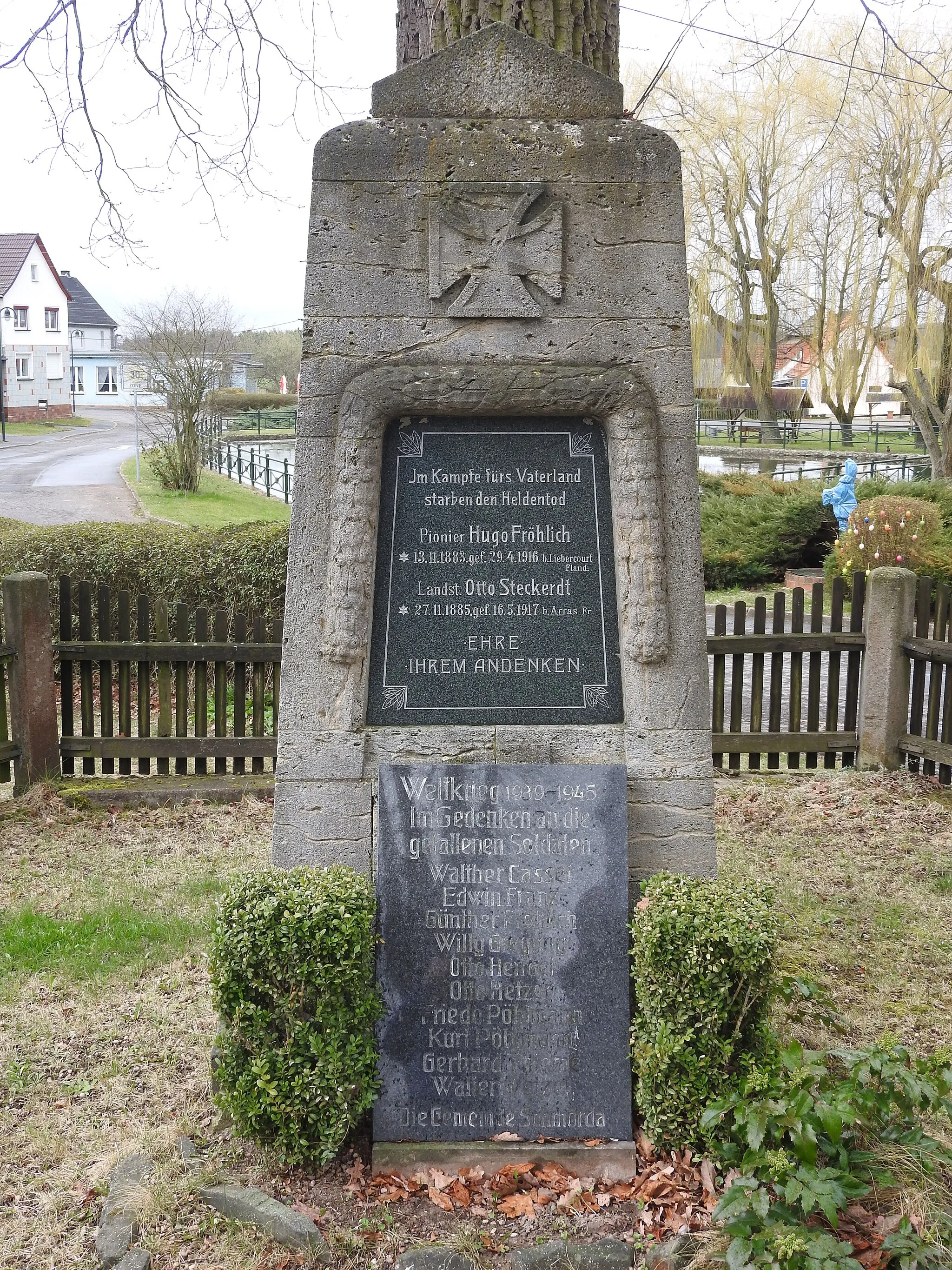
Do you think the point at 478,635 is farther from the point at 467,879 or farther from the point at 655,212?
the point at 655,212

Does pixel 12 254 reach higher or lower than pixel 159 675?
higher

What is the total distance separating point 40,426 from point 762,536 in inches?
1645

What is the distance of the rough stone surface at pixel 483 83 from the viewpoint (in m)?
3.45

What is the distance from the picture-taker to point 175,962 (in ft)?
15.4

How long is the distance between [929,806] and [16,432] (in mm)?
45830

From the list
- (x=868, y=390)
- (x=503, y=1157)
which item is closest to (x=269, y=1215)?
(x=503, y=1157)

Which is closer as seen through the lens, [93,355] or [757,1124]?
[757,1124]

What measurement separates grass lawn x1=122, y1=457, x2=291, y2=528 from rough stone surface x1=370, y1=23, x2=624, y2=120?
14.9m

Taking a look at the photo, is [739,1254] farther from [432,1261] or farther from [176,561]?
[176,561]

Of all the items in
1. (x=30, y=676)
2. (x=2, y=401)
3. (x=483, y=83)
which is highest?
(x=2, y=401)

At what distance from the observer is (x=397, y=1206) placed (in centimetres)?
308

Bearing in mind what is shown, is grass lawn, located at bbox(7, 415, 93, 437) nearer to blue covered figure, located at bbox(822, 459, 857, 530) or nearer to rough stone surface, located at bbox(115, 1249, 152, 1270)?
blue covered figure, located at bbox(822, 459, 857, 530)

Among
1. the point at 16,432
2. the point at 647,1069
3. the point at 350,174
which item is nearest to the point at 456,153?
the point at 350,174

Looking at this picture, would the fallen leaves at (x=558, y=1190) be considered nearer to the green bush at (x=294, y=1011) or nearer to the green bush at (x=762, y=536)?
the green bush at (x=294, y=1011)
